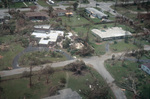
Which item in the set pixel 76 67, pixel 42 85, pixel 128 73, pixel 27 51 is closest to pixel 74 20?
pixel 27 51

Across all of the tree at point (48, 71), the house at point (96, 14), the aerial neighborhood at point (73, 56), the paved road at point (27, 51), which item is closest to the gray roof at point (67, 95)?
the aerial neighborhood at point (73, 56)

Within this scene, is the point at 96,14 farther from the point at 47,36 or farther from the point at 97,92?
the point at 97,92

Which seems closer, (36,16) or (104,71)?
(104,71)

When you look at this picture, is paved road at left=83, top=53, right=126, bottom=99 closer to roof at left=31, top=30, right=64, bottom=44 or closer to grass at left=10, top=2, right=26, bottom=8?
roof at left=31, top=30, right=64, bottom=44

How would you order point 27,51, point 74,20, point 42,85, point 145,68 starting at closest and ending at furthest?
point 42,85, point 145,68, point 27,51, point 74,20

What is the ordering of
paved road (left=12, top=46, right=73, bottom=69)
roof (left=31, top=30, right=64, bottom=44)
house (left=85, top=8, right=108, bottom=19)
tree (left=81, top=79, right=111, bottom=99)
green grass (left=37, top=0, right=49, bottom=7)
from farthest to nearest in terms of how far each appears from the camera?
green grass (left=37, top=0, right=49, bottom=7) → house (left=85, top=8, right=108, bottom=19) → roof (left=31, top=30, right=64, bottom=44) → paved road (left=12, top=46, right=73, bottom=69) → tree (left=81, top=79, right=111, bottom=99)

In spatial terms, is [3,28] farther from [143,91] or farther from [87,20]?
[143,91]

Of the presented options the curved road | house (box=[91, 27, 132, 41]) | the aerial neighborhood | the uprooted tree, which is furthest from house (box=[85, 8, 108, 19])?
the uprooted tree
